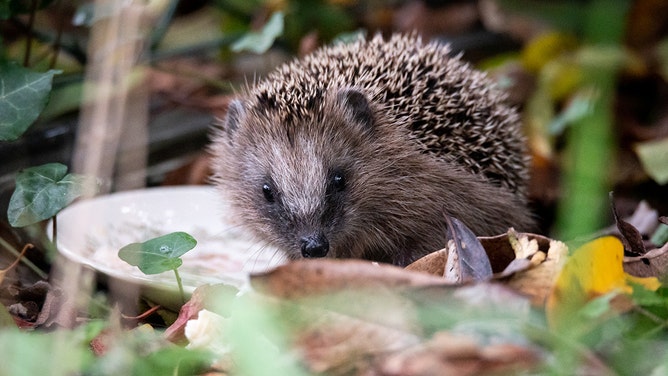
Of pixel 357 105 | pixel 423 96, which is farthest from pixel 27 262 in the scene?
pixel 423 96

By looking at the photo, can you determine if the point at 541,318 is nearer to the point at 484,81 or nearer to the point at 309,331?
the point at 309,331

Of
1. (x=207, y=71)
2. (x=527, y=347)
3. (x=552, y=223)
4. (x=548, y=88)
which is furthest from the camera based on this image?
(x=207, y=71)

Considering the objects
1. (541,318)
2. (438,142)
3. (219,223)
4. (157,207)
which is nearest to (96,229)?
(157,207)

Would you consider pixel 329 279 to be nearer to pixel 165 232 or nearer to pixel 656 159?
pixel 165 232

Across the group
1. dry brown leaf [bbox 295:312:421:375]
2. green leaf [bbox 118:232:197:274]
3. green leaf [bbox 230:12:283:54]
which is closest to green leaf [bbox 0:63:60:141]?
green leaf [bbox 118:232:197:274]

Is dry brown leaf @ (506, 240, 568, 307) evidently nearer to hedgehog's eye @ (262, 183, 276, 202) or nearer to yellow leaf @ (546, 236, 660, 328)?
yellow leaf @ (546, 236, 660, 328)

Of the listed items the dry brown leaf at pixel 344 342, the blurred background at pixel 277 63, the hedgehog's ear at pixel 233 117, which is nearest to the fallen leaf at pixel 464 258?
the dry brown leaf at pixel 344 342
